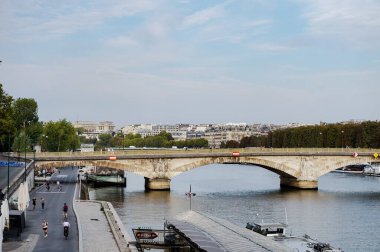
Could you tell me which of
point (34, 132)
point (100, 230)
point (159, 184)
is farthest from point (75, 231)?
point (34, 132)

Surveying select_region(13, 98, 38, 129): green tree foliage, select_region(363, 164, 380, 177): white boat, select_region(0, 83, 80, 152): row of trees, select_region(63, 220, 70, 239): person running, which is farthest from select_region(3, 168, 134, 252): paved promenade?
select_region(363, 164, 380, 177): white boat

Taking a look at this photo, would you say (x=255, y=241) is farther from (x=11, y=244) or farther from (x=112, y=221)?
(x=112, y=221)

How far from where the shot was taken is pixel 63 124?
451ft

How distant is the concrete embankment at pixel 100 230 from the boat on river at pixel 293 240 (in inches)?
398

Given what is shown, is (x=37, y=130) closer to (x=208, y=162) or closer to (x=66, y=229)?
(x=208, y=162)

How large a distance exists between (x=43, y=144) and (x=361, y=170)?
71.9 m

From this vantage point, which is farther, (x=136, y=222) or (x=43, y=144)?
(x=43, y=144)

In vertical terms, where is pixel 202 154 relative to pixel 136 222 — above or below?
above

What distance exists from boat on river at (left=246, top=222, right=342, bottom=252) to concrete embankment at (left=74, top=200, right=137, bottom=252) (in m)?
10.1

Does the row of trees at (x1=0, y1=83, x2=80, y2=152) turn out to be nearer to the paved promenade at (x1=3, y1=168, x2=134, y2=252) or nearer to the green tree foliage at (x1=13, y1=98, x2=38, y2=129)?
the green tree foliage at (x1=13, y1=98, x2=38, y2=129)

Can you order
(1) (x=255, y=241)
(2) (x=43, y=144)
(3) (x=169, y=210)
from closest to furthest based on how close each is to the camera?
(1) (x=255, y=241)
(3) (x=169, y=210)
(2) (x=43, y=144)

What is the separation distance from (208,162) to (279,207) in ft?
76.7

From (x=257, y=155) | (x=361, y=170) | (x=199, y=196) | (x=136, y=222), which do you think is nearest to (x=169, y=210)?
(x=136, y=222)

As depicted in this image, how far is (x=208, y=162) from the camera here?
3674 inches
